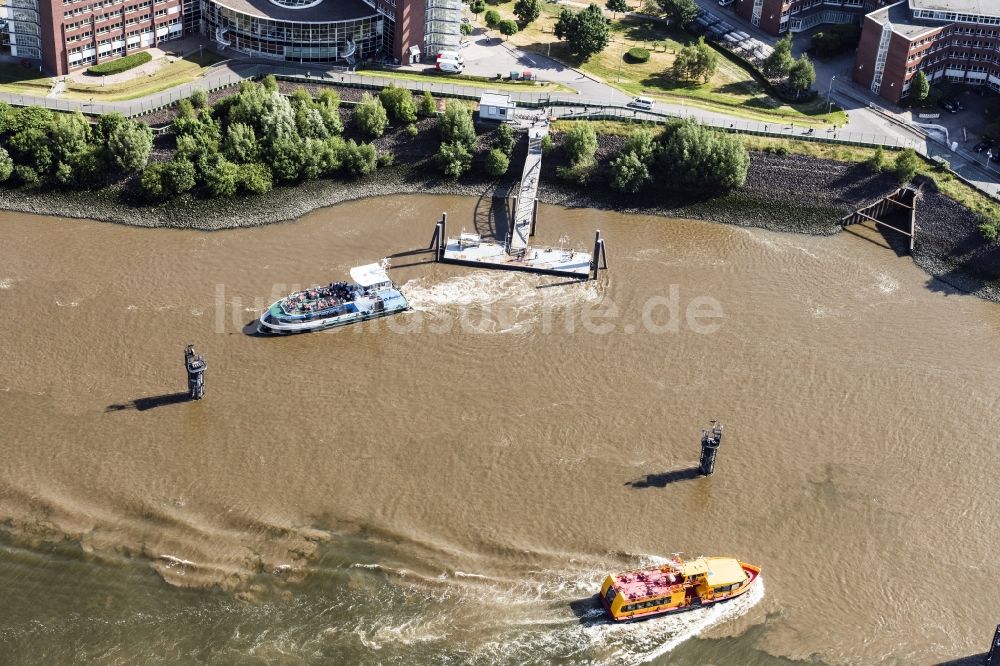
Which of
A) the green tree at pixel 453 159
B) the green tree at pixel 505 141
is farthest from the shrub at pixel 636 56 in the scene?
the green tree at pixel 453 159

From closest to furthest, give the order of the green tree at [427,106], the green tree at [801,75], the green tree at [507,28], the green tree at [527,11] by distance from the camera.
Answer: the green tree at [427,106] < the green tree at [801,75] < the green tree at [507,28] < the green tree at [527,11]

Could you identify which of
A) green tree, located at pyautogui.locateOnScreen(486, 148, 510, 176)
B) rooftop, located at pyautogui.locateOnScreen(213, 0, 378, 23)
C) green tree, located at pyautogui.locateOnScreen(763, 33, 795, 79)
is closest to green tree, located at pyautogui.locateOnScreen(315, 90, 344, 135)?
rooftop, located at pyautogui.locateOnScreen(213, 0, 378, 23)

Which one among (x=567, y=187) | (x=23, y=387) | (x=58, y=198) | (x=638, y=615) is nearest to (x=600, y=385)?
(x=638, y=615)

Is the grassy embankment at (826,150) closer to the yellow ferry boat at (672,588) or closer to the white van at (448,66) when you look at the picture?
the white van at (448,66)

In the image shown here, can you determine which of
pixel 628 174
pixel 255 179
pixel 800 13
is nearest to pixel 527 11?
pixel 800 13

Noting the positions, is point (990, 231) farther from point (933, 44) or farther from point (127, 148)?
point (127, 148)

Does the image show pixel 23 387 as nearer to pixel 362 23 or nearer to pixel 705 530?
pixel 705 530
